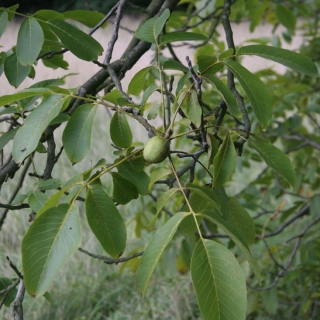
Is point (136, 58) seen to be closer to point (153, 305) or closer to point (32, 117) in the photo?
point (32, 117)

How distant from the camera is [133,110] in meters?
0.62

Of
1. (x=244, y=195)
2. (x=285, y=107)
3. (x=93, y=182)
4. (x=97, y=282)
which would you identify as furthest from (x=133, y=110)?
(x=97, y=282)

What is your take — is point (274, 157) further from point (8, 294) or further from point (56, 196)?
point (8, 294)

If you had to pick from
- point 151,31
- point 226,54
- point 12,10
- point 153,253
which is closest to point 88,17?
point 12,10

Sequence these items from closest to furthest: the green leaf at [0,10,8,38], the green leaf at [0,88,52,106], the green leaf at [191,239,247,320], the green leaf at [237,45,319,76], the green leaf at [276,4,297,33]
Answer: the green leaf at [191,239,247,320] < the green leaf at [0,88,52,106] < the green leaf at [237,45,319,76] < the green leaf at [0,10,8,38] < the green leaf at [276,4,297,33]

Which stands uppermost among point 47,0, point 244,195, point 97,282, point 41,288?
point 47,0

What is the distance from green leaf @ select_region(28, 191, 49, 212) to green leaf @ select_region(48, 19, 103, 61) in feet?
0.70

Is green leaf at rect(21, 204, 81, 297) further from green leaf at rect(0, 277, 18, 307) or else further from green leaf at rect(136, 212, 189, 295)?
green leaf at rect(0, 277, 18, 307)

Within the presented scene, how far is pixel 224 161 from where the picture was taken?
63cm

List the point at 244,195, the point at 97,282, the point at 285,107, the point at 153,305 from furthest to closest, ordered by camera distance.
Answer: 1. the point at 97,282
2. the point at 153,305
3. the point at 244,195
4. the point at 285,107

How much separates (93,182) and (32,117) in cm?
10

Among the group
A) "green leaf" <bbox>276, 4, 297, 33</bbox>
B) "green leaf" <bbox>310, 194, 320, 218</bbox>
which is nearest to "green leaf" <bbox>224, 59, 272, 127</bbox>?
"green leaf" <bbox>310, 194, 320, 218</bbox>

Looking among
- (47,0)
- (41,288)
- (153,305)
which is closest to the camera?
(41,288)

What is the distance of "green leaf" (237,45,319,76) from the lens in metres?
0.67
